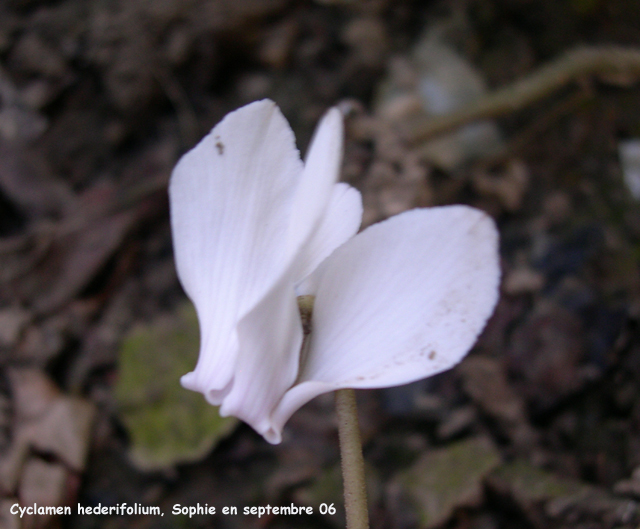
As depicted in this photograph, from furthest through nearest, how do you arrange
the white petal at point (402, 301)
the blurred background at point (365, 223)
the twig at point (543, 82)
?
the twig at point (543, 82) → the blurred background at point (365, 223) → the white petal at point (402, 301)

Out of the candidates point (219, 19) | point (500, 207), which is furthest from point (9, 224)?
point (500, 207)

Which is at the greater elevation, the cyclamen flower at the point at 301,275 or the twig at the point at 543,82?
the cyclamen flower at the point at 301,275

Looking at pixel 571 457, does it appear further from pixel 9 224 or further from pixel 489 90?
pixel 9 224

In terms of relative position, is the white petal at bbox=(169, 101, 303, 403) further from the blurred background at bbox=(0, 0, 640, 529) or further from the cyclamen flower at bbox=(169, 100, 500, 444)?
the blurred background at bbox=(0, 0, 640, 529)

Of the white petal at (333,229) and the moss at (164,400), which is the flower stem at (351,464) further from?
the moss at (164,400)

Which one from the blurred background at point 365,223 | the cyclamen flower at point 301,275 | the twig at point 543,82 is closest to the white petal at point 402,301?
the cyclamen flower at point 301,275

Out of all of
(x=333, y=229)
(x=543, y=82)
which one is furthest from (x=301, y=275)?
(x=543, y=82)

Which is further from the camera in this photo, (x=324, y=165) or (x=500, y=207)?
(x=500, y=207)
